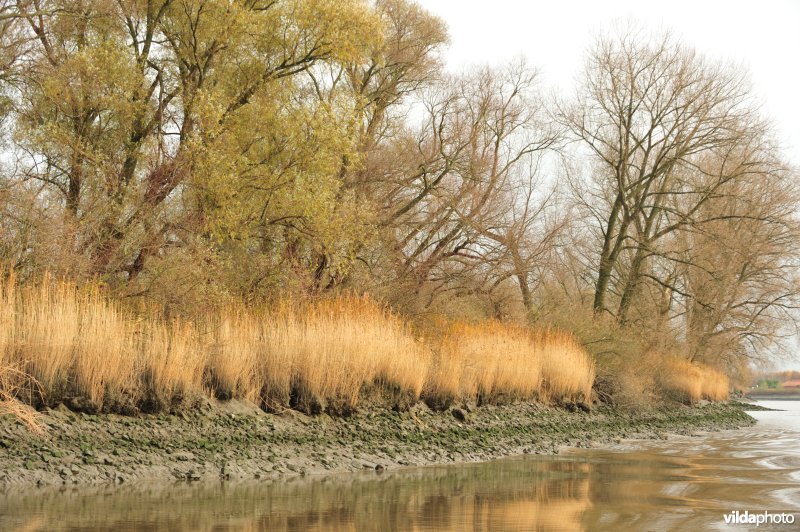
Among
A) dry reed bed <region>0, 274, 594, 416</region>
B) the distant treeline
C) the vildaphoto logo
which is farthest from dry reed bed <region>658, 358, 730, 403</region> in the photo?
the vildaphoto logo

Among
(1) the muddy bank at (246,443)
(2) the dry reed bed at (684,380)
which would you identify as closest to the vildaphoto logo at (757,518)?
(1) the muddy bank at (246,443)

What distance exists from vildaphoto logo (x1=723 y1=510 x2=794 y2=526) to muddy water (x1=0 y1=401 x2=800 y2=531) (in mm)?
136

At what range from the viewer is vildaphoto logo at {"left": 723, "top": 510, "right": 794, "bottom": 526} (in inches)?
305

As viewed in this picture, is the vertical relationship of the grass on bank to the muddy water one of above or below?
above

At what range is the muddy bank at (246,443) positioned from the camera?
30.7ft

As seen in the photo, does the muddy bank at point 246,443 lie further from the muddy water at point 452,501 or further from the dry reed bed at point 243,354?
the muddy water at point 452,501

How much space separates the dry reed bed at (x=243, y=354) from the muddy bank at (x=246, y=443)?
353 mm

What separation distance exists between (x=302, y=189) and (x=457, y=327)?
4273mm

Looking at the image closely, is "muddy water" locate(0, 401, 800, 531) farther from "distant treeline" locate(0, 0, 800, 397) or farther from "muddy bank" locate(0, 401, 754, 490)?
"distant treeline" locate(0, 0, 800, 397)

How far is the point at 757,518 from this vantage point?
7.95 meters

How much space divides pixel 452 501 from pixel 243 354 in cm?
450

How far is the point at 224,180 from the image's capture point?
54.1ft

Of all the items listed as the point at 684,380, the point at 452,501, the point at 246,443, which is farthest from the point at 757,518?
the point at 684,380

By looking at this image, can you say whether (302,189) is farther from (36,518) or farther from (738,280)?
(738,280)
